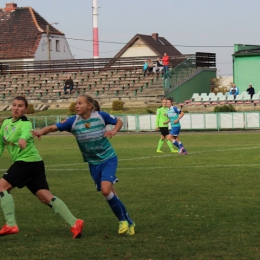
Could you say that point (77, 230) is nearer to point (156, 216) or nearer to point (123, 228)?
point (123, 228)

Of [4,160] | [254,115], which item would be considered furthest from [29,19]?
[4,160]

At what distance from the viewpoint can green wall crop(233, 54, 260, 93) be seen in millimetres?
55312

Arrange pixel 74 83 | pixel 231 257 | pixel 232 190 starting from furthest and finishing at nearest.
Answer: pixel 74 83 → pixel 232 190 → pixel 231 257

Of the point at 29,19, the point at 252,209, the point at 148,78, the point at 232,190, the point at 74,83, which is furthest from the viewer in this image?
the point at 29,19

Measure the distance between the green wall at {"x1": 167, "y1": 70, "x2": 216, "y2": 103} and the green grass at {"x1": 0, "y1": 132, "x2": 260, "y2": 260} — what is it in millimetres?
34288

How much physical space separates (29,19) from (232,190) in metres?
75.5

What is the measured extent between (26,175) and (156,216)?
2256 mm

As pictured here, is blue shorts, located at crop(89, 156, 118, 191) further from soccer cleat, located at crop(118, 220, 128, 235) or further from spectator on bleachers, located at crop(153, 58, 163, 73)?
spectator on bleachers, located at crop(153, 58, 163, 73)

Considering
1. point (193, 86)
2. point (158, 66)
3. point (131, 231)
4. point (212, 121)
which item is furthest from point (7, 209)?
point (193, 86)

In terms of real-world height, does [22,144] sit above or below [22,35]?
below

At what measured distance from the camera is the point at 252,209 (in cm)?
1044

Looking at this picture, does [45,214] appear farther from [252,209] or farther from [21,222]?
[252,209]

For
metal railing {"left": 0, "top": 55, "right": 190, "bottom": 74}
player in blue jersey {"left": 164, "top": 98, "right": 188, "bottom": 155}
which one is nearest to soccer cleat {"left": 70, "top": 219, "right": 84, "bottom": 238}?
player in blue jersey {"left": 164, "top": 98, "right": 188, "bottom": 155}

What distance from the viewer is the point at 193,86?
55844 mm
